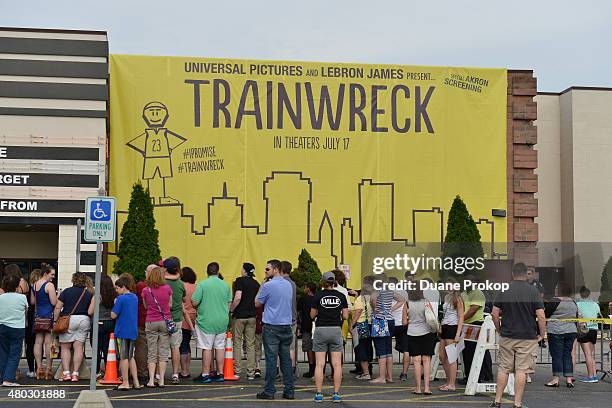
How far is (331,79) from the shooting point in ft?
96.9

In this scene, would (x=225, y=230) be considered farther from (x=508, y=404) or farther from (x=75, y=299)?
(x=508, y=404)

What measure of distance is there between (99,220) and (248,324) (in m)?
4.74

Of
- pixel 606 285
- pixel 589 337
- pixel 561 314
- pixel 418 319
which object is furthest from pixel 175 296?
pixel 606 285

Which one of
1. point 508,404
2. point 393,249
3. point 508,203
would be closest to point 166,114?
point 393,249

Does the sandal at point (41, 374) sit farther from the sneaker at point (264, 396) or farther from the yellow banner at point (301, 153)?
the yellow banner at point (301, 153)

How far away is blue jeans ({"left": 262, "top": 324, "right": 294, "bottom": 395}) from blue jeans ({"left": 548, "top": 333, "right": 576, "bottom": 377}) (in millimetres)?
4914

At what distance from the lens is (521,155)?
3072 centimetres

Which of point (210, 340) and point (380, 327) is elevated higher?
point (380, 327)

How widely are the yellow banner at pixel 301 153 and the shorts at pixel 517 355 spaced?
54.8 feet

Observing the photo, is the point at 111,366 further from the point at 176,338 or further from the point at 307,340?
the point at 307,340

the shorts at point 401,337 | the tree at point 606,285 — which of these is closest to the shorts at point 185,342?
the shorts at point 401,337

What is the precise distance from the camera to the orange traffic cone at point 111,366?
49.4 feet

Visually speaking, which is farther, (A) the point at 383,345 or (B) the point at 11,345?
(A) the point at 383,345

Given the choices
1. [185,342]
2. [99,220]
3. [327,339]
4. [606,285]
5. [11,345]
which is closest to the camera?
[99,220]
